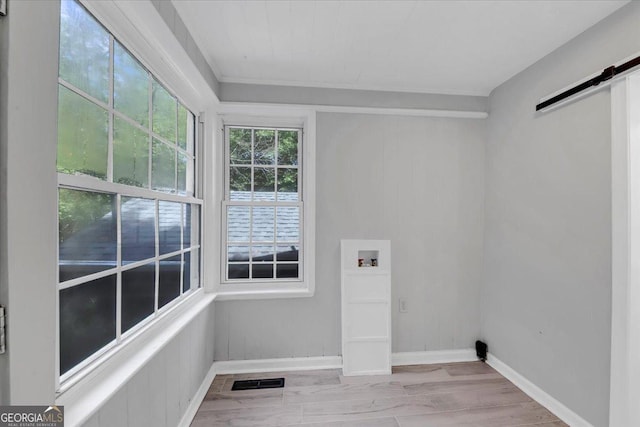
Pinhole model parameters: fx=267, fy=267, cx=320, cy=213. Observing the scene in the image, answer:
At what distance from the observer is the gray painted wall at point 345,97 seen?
2.36 m

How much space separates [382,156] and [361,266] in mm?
1040

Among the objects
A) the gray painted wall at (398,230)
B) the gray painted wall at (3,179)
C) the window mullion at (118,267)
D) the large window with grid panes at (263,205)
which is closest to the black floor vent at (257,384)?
the gray painted wall at (398,230)

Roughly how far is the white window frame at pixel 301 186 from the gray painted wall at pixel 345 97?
0.09 m

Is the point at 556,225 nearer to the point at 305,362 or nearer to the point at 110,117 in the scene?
the point at 305,362

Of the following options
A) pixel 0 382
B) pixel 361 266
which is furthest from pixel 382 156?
pixel 0 382

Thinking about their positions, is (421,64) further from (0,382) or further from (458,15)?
(0,382)

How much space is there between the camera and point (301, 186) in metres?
2.54

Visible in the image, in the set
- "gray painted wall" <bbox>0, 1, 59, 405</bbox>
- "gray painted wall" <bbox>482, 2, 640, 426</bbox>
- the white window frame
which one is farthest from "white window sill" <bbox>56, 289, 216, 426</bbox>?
"gray painted wall" <bbox>482, 2, 640, 426</bbox>

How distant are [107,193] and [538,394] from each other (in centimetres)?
308

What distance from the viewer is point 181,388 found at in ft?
5.53

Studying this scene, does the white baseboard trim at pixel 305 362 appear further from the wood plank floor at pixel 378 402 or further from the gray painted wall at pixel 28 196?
the gray painted wall at pixel 28 196

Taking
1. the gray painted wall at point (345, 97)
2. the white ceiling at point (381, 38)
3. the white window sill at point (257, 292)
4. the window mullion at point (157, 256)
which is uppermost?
the white ceiling at point (381, 38)

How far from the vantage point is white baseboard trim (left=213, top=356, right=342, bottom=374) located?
2.35 meters

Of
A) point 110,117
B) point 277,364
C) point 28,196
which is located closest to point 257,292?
point 277,364
